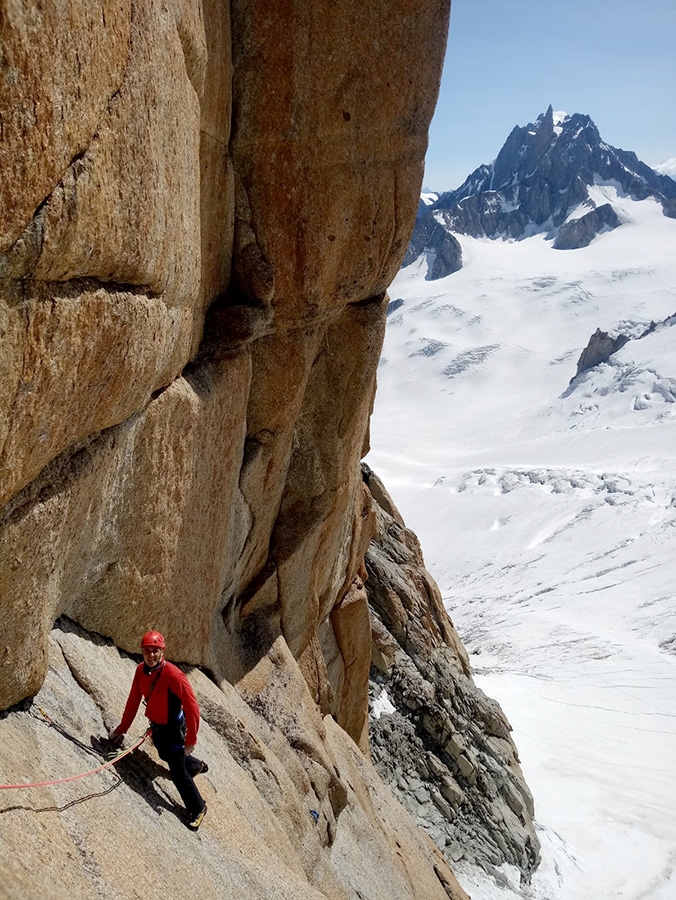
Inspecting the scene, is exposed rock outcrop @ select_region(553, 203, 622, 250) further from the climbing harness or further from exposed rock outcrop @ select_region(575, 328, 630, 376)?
the climbing harness

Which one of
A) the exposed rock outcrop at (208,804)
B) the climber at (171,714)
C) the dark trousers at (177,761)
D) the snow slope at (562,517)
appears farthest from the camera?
the snow slope at (562,517)

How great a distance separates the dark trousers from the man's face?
63 cm

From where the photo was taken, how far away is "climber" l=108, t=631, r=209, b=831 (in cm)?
670

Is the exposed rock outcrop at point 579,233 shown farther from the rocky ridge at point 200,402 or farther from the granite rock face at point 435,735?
the rocky ridge at point 200,402

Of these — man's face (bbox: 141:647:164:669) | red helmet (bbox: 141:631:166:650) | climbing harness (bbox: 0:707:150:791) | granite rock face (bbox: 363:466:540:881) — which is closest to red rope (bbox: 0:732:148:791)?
climbing harness (bbox: 0:707:150:791)

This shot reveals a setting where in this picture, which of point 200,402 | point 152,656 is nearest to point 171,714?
point 152,656

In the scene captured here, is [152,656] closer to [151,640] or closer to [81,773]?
[151,640]

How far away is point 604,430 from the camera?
96.4 m

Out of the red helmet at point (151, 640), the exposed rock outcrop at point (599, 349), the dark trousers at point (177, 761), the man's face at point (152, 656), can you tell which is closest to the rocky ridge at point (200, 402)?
the dark trousers at point (177, 761)

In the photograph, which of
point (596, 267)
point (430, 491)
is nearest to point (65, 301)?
point (430, 491)

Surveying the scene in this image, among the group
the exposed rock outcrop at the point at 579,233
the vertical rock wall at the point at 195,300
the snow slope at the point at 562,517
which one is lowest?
the snow slope at the point at 562,517

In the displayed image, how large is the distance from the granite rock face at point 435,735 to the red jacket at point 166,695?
14835 millimetres

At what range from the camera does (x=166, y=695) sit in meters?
6.79

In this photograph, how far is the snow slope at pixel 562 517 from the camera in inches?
1114
